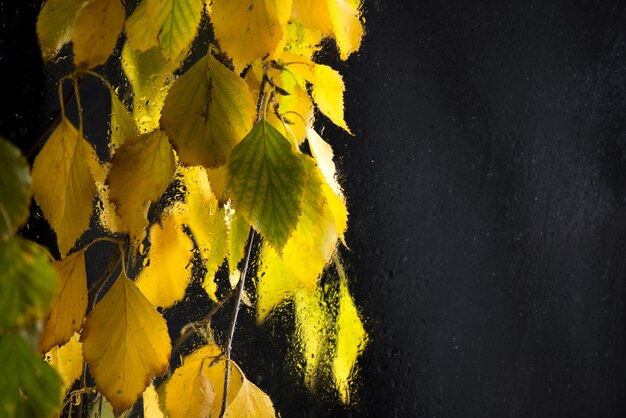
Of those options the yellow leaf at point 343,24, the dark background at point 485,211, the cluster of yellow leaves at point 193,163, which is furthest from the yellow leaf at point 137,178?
the dark background at point 485,211

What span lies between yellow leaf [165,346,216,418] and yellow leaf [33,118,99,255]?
0.30ft

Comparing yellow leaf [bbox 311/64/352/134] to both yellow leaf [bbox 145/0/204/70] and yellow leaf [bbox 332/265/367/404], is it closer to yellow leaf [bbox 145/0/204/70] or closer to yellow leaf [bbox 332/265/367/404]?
yellow leaf [bbox 145/0/204/70]

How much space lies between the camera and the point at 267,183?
0.31m

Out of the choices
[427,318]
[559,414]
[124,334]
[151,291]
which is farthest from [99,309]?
[559,414]

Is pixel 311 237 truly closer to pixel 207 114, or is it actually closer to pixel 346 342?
pixel 207 114

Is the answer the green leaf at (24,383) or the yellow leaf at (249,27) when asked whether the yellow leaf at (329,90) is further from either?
the green leaf at (24,383)

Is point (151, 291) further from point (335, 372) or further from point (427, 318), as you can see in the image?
point (427, 318)

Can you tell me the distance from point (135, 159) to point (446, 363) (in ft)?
2.40

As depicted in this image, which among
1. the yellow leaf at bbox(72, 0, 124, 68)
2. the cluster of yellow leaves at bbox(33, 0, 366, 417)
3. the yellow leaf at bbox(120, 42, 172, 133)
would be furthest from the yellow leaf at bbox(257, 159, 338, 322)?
the yellow leaf at bbox(120, 42, 172, 133)

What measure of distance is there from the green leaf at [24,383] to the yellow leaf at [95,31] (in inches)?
8.4

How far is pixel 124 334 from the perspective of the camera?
0.34 m

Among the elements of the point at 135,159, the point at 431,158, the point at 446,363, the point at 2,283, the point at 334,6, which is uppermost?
the point at 431,158

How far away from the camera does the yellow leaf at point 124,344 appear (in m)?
0.34

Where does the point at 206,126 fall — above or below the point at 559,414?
below
